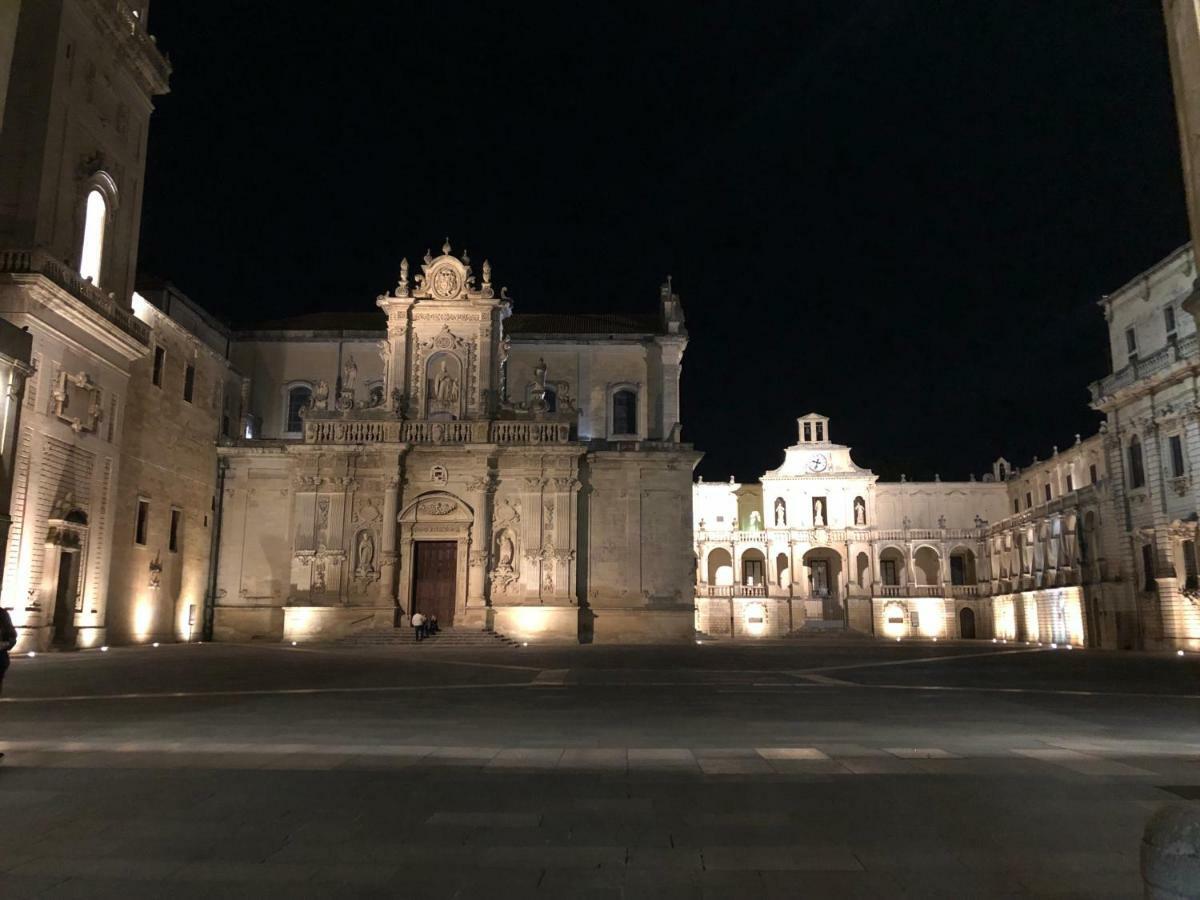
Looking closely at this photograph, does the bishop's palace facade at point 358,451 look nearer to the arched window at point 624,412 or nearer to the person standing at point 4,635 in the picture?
the arched window at point 624,412

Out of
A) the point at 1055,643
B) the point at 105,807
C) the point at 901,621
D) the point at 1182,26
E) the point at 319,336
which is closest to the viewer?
the point at 105,807

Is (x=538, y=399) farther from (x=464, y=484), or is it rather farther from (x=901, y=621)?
(x=901, y=621)

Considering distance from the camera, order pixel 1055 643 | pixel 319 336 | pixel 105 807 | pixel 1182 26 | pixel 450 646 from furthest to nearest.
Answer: pixel 1055 643
pixel 319 336
pixel 450 646
pixel 1182 26
pixel 105 807

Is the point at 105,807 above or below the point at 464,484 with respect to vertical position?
below

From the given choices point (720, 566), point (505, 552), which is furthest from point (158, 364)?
point (720, 566)

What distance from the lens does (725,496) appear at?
7106cm

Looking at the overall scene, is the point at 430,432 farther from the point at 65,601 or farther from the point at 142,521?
the point at 65,601

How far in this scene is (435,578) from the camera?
3688cm

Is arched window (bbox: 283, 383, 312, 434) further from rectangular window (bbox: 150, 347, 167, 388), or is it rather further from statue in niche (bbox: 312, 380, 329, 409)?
rectangular window (bbox: 150, 347, 167, 388)

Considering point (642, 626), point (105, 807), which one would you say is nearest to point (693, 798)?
point (105, 807)

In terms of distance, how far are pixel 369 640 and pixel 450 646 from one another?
3.31 m

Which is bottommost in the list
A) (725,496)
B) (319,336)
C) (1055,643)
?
(1055,643)

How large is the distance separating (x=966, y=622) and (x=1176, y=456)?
32.9 meters

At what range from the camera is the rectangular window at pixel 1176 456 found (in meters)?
37.8
